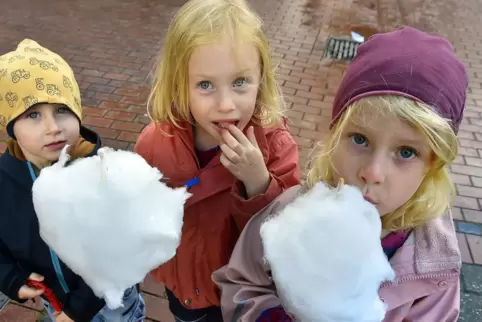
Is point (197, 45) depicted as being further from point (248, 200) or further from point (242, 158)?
point (248, 200)

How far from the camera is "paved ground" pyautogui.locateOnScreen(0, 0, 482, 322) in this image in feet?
11.5

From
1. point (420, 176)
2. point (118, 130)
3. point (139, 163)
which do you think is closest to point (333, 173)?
point (420, 176)

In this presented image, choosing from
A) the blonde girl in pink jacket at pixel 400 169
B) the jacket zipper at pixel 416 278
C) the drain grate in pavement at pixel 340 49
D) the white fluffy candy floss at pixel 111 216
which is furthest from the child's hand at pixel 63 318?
the drain grate in pavement at pixel 340 49

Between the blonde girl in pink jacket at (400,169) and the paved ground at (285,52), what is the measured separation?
4.49 ft

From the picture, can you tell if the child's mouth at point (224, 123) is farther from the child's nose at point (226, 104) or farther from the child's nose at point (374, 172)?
the child's nose at point (374, 172)

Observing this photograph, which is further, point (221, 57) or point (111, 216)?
point (221, 57)

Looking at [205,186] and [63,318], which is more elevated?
[205,186]

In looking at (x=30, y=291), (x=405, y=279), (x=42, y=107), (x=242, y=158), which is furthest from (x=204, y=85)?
(x=30, y=291)

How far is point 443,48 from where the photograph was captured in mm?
1269

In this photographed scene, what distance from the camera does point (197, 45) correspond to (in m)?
1.46

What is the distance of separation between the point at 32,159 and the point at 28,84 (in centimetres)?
30

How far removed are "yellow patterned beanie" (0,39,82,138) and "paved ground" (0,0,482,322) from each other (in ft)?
4.82

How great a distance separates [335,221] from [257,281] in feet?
1.31

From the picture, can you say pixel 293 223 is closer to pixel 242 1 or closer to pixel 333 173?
pixel 333 173
